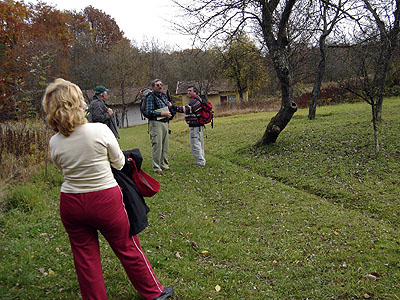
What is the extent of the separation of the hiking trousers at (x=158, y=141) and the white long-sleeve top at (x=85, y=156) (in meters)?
5.77

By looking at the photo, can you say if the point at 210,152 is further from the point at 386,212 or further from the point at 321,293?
the point at 321,293

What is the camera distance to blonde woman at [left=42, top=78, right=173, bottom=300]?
2523 mm

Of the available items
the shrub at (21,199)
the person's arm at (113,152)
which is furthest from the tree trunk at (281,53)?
the person's arm at (113,152)

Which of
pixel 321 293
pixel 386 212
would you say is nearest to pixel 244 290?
pixel 321 293

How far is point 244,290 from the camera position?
347 centimetres

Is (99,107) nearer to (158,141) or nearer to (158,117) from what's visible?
(158,117)

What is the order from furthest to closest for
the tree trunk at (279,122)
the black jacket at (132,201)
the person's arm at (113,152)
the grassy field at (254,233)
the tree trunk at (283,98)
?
1. the tree trunk at (279,122)
2. the tree trunk at (283,98)
3. the grassy field at (254,233)
4. the black jacket at (132,201)
5. the person's arm at (113,152)

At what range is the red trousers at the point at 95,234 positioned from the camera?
262cm

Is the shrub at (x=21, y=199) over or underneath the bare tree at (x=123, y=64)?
underneath

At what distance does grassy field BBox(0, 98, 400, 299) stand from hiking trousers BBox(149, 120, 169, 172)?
19.6 inches

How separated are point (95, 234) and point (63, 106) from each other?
3.79 feet

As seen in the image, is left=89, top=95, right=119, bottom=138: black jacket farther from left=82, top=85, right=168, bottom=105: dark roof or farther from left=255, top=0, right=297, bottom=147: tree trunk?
left=82, top=85, right=168, bottom=105: dark roof

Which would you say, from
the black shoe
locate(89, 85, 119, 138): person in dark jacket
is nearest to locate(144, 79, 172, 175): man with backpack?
locate(89, 85, 119, 138): person in dark jacket

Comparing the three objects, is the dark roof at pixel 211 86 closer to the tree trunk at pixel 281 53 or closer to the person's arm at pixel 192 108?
the tree trunk at pixel 281 53
